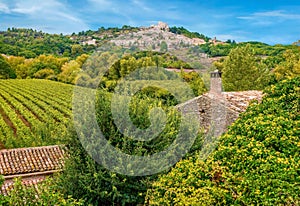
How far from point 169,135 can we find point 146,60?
14.1m

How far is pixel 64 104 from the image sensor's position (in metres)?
37.0

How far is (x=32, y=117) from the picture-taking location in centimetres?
3030

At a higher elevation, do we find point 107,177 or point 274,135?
point 274,135

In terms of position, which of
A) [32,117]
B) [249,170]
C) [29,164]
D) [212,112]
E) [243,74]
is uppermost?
[243,74]

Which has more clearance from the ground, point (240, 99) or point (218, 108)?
point (240, 99)

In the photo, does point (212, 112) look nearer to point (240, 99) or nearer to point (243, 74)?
point (240, 99)

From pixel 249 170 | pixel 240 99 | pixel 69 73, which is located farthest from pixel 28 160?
pixel 69 73

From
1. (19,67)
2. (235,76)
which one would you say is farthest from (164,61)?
(19,67)

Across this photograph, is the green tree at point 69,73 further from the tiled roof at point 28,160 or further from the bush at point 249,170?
the bush at point 249,170

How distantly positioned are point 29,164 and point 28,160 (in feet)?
1.40

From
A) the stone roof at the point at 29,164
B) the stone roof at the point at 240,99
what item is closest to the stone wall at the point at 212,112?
the stone roof at the point at 240,99

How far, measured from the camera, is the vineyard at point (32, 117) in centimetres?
2134

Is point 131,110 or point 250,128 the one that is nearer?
point 250,128

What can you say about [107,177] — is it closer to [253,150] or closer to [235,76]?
[253,150]
